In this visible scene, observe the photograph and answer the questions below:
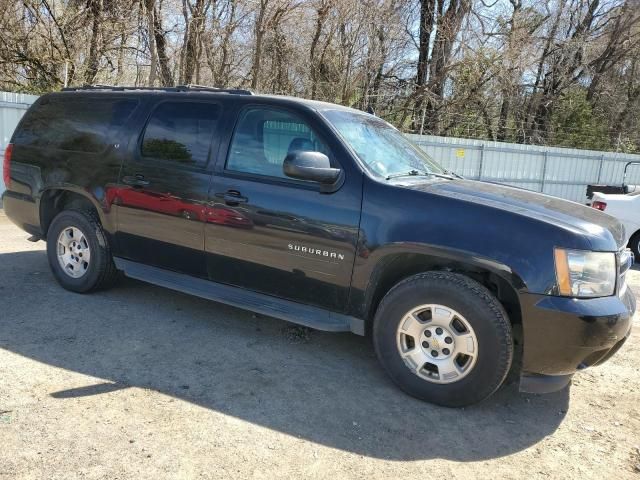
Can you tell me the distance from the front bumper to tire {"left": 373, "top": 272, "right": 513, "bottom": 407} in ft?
0.46

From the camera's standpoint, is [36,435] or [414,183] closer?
[36,435]

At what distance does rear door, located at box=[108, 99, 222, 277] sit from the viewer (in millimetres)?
4426

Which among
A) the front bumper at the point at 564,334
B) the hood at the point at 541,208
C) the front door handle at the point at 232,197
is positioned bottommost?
the front bumper at the point at 564,334

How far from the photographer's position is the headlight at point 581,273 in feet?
10.5

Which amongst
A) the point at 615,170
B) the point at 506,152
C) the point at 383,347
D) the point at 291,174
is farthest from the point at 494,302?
the point at 615,170

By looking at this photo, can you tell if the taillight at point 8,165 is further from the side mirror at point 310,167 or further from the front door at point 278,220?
the side mirror at point 310,167

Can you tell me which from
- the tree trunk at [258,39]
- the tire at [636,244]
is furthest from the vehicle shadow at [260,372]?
the tree trunk at [258,39]

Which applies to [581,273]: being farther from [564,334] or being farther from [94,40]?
[94,40]

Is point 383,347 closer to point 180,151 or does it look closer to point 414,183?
point 414,183

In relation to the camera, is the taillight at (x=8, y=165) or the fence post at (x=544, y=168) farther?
the fence post at (x=544, y=168)

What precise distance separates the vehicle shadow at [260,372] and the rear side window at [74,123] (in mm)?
1419

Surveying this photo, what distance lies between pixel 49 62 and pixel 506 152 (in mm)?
11779

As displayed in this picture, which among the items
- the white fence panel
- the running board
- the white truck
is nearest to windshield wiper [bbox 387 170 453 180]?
the running board

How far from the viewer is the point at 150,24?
13852mm
